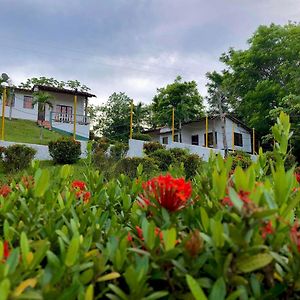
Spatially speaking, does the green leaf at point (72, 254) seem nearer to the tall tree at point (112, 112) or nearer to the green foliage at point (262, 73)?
the green foliage at point (262, 73)

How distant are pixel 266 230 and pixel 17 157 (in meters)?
9.74

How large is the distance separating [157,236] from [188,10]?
8.98 metres

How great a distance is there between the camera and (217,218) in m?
0.86

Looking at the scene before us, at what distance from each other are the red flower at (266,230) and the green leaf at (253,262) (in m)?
0.05

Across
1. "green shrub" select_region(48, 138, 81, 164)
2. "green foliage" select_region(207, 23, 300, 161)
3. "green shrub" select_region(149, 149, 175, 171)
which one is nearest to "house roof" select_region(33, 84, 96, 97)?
"green foliage" select_region(207, 23, 300, 161)

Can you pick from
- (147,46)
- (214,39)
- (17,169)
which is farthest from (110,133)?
(17,169)

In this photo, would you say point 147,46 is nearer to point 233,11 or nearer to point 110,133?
point 233,11

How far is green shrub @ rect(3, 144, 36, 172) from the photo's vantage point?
973 centimetres

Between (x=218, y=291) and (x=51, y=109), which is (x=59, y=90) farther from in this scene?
(x=218, y=291)

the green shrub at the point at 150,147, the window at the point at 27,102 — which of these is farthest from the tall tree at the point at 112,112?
the green shrub at the point at 150,147

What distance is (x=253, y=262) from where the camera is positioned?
73 cm

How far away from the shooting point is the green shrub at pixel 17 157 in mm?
9734

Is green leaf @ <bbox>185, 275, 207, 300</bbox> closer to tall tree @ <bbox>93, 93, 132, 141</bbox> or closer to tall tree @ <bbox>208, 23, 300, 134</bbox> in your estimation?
tall tree @ <bbox>208, 23, 300, 134</bbox>

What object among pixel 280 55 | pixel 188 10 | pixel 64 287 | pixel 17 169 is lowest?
pixel 64 287
